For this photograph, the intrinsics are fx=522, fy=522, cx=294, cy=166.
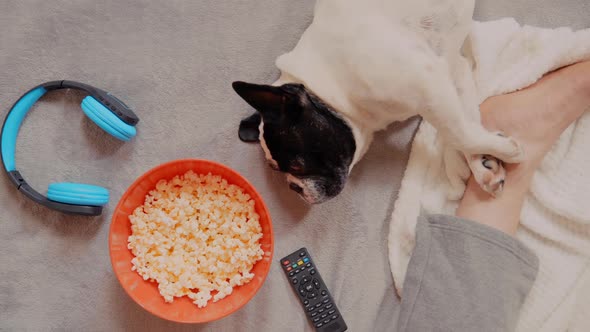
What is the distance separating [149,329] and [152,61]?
38.1 inches

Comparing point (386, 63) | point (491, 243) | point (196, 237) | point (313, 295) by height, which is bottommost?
point (313, 295)

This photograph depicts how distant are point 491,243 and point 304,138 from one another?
728 mm

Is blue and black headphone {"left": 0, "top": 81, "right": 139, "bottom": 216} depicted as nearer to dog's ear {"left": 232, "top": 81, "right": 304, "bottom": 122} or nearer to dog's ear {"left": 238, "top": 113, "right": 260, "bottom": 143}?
dog's ear {"left": 238, "top": 113, "right": 260, "bottom": 143}

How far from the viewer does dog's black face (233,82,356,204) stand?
1470mm

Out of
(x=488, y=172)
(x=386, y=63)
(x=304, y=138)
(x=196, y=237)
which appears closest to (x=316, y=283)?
(x=196, y=237)

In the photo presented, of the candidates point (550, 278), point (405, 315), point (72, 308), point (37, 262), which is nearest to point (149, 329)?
point (72, 308)

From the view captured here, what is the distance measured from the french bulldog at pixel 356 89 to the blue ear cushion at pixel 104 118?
0.49 metres

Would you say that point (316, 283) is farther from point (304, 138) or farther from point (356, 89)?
point (356, 89)

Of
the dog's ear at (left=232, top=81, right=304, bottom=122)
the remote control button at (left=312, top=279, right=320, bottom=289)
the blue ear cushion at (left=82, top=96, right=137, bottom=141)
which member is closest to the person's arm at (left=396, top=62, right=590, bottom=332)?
the remote control button at (left=312, top=279, right=320, bottom=289)

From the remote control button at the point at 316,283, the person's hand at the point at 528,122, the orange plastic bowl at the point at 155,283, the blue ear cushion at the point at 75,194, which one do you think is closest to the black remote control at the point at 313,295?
the remote control button at the point at 316,283

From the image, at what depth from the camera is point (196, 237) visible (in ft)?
5.69

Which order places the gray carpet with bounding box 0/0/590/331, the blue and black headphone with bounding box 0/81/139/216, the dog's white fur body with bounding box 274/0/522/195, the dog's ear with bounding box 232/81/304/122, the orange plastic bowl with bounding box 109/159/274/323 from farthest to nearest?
the gray carpet with bounding box 0/0/590/331, the blue and black headphone with bounding box 0/81/139/216, the orange plastic bowl with bounding box 109/159/274/323, the dog's white fur body with bounding box 274/0/522/195, the dog's ear with bounding box 232/81/304/122

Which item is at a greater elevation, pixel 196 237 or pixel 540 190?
pixel 540 190

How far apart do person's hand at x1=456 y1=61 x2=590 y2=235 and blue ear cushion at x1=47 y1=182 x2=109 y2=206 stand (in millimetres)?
1266
